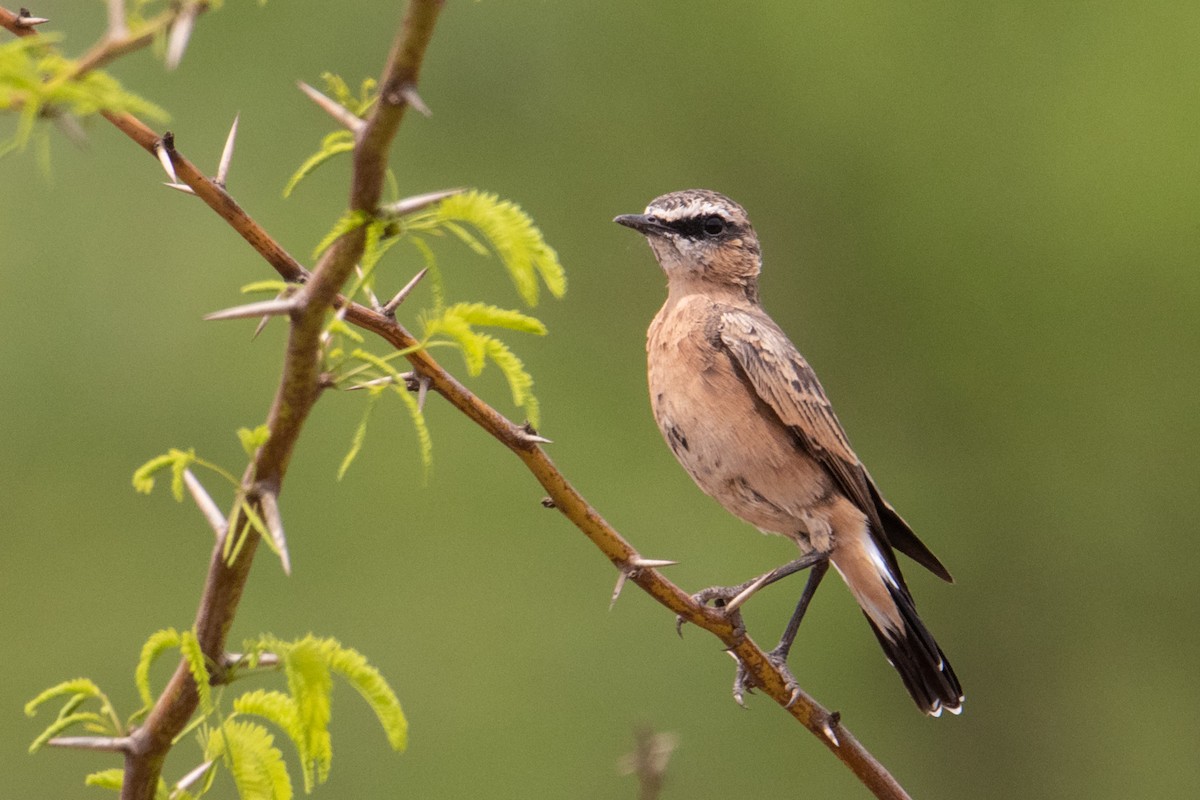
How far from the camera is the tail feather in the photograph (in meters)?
5.64

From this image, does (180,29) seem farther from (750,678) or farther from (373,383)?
(750,678)

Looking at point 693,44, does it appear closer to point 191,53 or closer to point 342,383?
point 191,53

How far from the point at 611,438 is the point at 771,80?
4444mm

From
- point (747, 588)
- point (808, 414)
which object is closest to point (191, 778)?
point (747, 588)

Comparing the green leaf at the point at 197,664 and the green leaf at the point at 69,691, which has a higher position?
the green leaf at the point at 197,664

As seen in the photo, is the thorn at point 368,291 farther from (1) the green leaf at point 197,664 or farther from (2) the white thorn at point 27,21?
(2) the white thorn at point 27,21

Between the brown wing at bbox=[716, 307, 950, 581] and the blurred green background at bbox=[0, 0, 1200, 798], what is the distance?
5.77m

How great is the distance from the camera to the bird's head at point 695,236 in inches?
247

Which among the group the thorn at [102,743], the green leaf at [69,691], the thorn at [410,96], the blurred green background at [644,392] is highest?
the thorn at [410,96]

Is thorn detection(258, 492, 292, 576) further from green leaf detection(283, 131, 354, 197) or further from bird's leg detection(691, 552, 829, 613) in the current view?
bird's leg detection(691, 552, 829, 613)

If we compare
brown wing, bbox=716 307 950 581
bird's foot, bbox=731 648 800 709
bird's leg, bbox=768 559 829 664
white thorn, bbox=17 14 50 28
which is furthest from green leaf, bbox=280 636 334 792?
brown wing, bbox=716 307 950 581

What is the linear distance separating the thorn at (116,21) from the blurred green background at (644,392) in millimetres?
9713

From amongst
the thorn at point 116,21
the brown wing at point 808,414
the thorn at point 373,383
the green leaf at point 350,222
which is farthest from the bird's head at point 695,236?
the thorn at point 116,21

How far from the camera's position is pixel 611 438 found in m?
13.0
